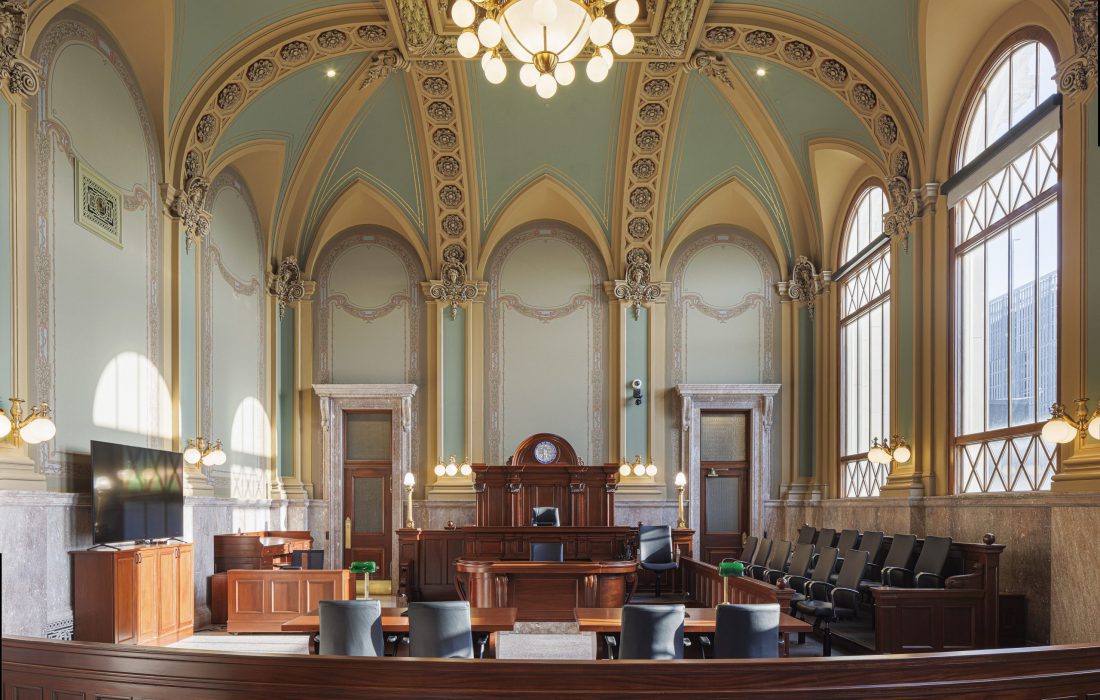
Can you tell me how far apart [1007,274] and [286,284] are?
1126 cm

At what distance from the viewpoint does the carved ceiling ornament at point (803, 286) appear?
1636cm

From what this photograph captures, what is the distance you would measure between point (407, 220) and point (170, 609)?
8.32 m

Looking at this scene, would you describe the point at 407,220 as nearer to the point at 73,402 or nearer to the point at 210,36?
the point at 210,36

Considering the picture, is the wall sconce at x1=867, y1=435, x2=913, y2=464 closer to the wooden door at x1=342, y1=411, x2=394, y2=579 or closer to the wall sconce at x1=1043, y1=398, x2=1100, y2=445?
the wall sconce at x1=1043, y1=398, x2=1100, y2=445

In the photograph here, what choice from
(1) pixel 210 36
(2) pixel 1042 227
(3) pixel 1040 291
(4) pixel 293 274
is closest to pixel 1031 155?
(2) pixel 1042 227

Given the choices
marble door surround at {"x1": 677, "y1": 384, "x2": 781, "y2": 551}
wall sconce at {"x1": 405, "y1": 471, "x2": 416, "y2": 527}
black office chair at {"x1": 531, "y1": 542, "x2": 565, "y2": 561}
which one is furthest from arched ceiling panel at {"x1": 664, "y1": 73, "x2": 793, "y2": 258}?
black office chair at {"x1": 531, "y1": 542, "x2": 565, "y2": 561}

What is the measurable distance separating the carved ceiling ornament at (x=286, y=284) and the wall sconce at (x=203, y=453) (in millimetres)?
4185

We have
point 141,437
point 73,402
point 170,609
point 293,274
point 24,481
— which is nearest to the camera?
point 24,481

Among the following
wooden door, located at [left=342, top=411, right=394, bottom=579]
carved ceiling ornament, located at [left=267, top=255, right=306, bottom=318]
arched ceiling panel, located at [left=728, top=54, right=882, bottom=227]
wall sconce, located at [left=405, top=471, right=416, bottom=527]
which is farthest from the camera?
wooden door, located at [left=342, top=411, right=394, bottom=579]

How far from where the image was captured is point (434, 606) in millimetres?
6125

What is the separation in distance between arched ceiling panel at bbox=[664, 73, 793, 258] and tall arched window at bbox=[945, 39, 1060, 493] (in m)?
4.57

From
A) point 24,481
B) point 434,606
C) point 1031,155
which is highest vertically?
point 1031,155

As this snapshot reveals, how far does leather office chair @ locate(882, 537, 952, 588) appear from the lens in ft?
31.1

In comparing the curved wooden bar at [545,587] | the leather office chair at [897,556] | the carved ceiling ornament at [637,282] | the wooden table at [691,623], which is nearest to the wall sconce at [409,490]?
→ the curved wooden bar at [545,587]
